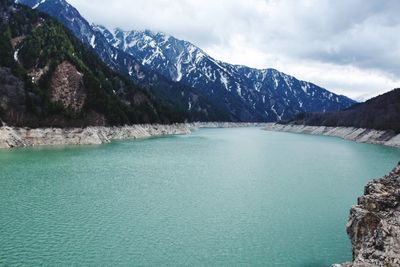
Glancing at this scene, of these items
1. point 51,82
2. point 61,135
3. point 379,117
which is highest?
point 51,82

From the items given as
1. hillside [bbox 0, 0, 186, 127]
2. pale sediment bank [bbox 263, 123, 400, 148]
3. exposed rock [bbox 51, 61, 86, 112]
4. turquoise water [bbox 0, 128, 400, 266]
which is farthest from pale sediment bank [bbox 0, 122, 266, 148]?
pale sediment bank [bbox 263, 123, 400, 148]

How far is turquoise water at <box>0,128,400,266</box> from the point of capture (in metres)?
24.5

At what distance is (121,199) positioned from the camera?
129ft

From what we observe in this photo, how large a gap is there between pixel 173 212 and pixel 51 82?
88.0 metres

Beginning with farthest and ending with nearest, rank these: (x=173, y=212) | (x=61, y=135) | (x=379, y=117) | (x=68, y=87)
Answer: (x=379, y=117) < (x=68, y=87) < (x=61, y=135) < (x=173, y=212)

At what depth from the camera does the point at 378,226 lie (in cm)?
1864

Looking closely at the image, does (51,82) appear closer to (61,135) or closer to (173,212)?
(61,135)

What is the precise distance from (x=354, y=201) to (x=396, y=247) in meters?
23.6

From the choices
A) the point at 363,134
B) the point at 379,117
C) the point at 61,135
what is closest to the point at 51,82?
the point at 61,135

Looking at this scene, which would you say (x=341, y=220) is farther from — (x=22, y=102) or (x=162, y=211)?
(x=22, y=102)

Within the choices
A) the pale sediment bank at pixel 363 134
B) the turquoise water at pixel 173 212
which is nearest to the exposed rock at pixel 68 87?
the turquoise water at pixel 173 212

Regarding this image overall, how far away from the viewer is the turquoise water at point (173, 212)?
80.5 ft

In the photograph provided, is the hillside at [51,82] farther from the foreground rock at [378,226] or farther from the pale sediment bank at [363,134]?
the foreground rock at [378,226]

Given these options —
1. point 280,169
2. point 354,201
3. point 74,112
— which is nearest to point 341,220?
point 354,201
